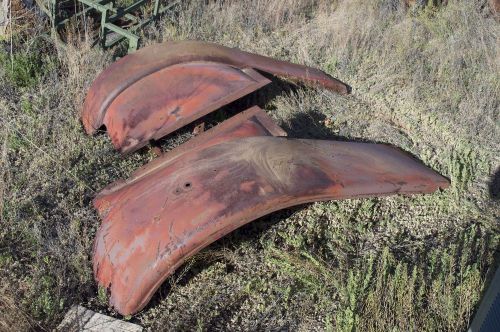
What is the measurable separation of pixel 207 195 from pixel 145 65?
5.41 ft

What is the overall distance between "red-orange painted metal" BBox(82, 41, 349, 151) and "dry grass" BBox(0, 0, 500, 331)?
336mm

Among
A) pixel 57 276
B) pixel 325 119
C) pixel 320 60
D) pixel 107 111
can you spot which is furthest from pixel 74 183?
pixel 320 60

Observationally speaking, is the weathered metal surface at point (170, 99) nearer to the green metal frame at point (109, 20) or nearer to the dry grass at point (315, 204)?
the dry grass at point (315, 204)

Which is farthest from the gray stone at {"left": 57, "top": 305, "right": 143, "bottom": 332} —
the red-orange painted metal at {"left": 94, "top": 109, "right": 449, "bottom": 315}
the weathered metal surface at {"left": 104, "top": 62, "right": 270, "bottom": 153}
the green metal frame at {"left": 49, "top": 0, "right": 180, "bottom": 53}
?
the green metal frame at {"left": 49, "top": 0, "right": 180, "bottom": 53}

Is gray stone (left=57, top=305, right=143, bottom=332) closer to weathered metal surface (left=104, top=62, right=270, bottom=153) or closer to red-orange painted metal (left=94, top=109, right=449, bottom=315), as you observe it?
red-orange painted metal (left=94, top=109, right=449, bottom=315)

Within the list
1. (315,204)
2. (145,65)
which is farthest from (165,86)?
(315,204)

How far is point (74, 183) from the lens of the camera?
3865 millimetres

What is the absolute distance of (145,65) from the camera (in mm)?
4137

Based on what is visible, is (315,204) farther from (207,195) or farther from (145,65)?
(145,65)

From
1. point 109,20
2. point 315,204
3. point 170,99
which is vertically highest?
point 170,99

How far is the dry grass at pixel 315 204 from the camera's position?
3.01 metres

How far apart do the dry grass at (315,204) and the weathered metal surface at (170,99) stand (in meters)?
0.35

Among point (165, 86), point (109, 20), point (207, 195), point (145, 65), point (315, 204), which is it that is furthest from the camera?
point (109, 20)

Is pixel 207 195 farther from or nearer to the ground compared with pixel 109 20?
farther from the ground
